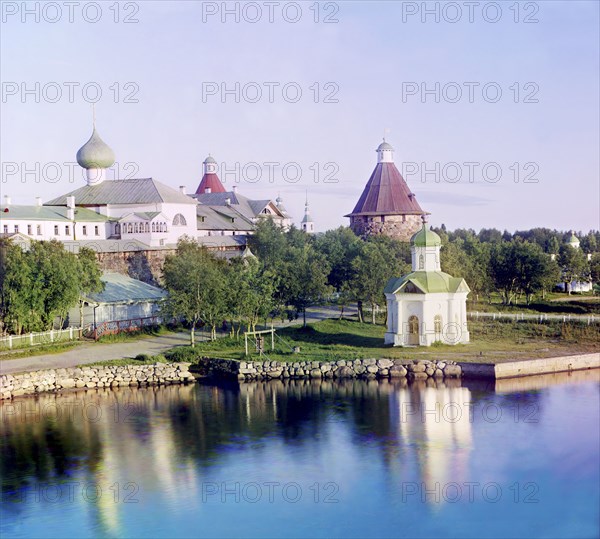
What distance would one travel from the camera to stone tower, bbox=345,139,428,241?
191 ft

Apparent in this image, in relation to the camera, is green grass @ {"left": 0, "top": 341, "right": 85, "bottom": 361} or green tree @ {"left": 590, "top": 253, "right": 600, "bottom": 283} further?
green tree @ {"left": 590, "top": 253, "right": 600, "bottom": 283}

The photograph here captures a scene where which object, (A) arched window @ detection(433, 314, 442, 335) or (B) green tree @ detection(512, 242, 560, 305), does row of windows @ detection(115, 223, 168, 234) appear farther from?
(A) arched window @ detection(433, 314, 442, 335)

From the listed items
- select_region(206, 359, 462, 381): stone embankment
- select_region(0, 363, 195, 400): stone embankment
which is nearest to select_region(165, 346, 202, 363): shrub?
select_region(0, 363, 195, 400): stone embankment

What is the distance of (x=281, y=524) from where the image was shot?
1605 centimetres

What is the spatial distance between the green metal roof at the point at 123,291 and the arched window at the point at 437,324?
11172mm

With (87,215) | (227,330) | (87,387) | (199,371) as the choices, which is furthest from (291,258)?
(87,387)

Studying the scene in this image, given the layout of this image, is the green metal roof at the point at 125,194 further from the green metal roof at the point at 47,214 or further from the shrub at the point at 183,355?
the shrub at the point at 183,355

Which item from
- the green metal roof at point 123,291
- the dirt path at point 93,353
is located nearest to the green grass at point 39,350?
the dirt path at point 93,353

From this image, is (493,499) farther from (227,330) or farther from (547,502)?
(227,330)

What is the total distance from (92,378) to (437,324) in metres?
11.7

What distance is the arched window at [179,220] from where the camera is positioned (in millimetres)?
46500

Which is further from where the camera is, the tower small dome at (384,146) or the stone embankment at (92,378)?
the tower small dome at (384,146)

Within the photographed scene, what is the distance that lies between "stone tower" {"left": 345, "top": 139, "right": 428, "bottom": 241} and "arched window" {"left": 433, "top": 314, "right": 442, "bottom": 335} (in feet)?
88.4

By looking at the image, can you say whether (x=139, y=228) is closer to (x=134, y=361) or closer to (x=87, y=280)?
(x=87, y=280)
